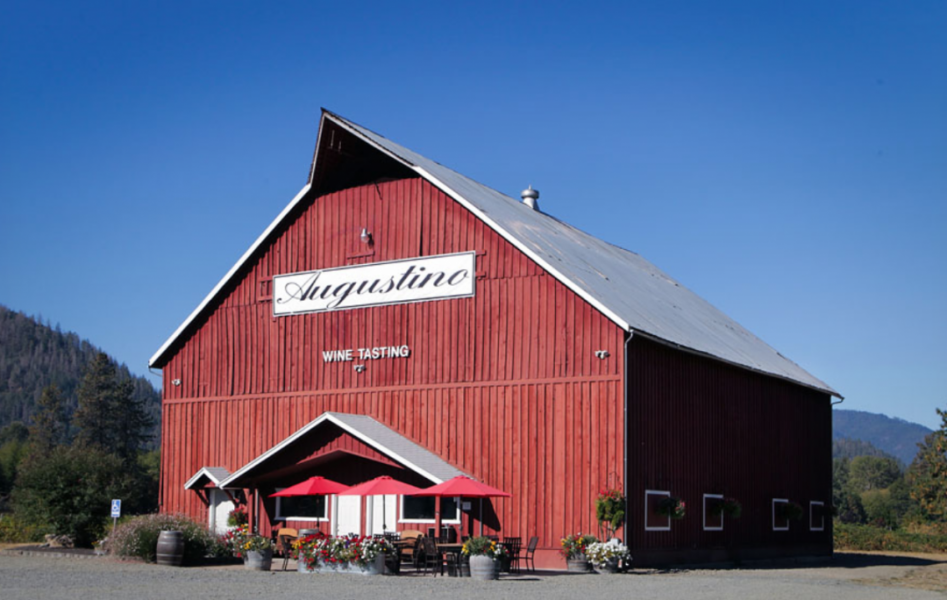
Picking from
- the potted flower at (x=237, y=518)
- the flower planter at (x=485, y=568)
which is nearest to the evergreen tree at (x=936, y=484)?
the potted flower at (x=237, y=518)

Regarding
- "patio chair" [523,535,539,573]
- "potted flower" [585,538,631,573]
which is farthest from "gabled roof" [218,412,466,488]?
"potted flower" [585,538,631,573]

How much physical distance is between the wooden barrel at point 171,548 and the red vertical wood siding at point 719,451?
1009 centimetres

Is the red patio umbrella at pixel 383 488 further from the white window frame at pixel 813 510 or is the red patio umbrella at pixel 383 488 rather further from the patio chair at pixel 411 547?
the white window frame at pixel 813 510

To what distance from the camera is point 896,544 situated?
1933 inches

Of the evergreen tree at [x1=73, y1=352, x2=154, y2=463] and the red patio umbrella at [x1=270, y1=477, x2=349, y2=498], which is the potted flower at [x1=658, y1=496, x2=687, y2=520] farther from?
the evergreen tree at [x1=73, y1=352, x2=154, y2=463]

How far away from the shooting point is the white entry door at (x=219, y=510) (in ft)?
106

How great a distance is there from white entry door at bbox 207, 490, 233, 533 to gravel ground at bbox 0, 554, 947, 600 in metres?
4.91

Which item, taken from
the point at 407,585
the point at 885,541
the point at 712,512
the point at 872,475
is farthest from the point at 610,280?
the point at 872,475

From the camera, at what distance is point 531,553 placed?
2686 centimetres

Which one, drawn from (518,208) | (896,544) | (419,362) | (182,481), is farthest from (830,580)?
(896,544)

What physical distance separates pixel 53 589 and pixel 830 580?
1632cm

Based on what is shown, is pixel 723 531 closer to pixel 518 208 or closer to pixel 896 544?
pixel 518 208

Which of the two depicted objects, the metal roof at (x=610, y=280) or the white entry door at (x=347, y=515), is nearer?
the metal roof at (x=610, y=280)

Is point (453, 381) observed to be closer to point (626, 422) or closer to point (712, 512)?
point (626, 422)
